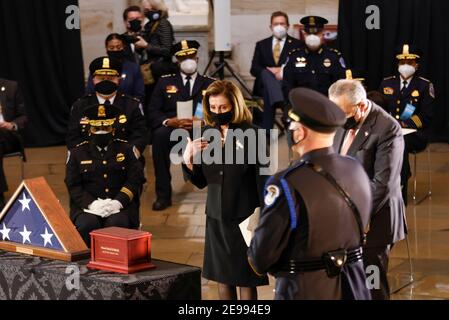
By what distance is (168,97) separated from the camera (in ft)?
29.8

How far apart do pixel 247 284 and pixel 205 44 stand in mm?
7287

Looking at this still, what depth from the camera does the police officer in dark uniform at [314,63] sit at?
398 inches

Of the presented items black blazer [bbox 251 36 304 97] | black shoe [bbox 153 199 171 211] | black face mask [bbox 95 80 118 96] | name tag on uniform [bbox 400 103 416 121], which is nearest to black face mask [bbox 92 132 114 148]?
black face mask [bbox 95 80 118 96]

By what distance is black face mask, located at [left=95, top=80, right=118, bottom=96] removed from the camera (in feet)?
26.4

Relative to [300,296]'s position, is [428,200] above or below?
below

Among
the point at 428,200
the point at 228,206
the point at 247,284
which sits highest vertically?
the point at 228,206

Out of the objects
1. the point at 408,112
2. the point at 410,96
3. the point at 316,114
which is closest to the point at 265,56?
the point at 410,96

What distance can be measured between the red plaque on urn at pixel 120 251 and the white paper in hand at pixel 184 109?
4.24m

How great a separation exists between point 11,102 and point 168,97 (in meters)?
1.51

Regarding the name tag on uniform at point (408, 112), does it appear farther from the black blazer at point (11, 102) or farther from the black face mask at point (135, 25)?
the black blazer at point (11, 102)

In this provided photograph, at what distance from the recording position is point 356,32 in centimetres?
1160

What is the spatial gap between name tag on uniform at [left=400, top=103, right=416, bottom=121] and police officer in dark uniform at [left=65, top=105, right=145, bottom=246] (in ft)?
10.6
